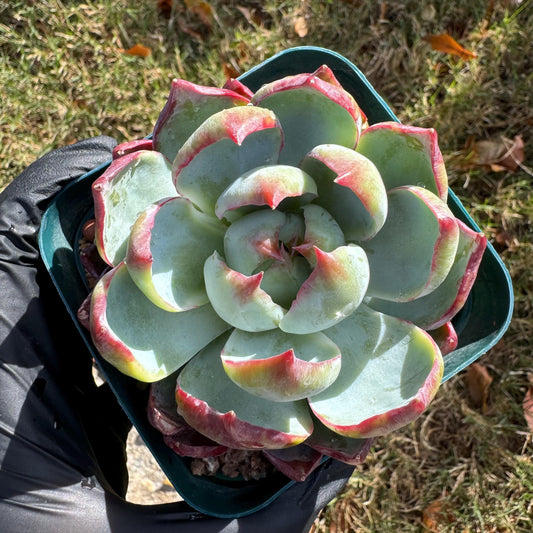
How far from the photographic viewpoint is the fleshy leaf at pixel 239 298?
733mm

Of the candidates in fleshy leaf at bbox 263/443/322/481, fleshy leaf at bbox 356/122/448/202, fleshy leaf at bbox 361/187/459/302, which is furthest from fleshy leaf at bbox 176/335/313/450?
fleshy leaf at bbox 356/122/448/202

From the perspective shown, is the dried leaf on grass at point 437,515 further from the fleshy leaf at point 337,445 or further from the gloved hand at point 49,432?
the fleshy leaf at point 337,445

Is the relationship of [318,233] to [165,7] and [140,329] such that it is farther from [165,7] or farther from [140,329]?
[165,7]

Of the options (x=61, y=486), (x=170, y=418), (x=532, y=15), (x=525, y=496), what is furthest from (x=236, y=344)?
(x=532, y=15)

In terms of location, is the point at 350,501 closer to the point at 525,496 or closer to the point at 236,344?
the point at 525,496

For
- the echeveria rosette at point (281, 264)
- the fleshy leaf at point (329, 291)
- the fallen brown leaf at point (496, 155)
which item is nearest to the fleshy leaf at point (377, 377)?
the echeveria rosette at point (281, 264)

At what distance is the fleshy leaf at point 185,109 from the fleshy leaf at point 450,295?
35cm

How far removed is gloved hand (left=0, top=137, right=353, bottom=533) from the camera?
1080mm

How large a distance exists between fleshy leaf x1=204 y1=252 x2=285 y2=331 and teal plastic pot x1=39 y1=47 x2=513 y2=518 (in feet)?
0.98

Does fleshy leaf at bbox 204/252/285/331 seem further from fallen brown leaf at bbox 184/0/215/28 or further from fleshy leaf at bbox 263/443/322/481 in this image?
fallen brown leaf at bbox 184/0/215/28

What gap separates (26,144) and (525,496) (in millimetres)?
1601

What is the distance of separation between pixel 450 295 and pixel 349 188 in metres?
0.22

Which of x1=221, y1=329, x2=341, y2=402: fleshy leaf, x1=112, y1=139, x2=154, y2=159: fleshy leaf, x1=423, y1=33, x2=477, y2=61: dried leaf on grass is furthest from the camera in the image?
x1=423, y1=33, x2=477, y2=61: dried leaf on grass

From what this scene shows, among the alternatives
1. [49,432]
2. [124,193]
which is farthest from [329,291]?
[49,432]
